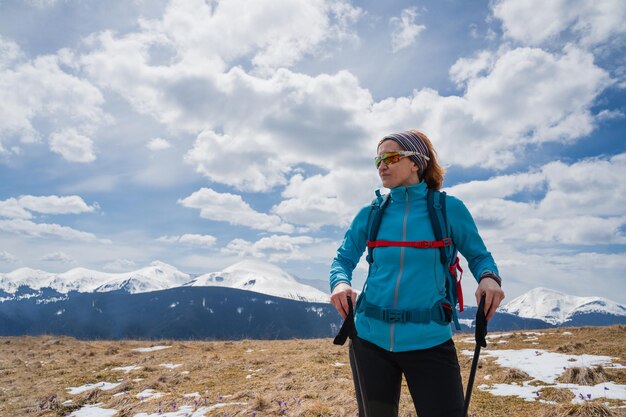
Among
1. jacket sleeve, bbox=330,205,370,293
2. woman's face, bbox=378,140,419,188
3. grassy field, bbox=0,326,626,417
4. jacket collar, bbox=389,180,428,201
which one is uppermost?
woman's face, bbox=378,140,419,188

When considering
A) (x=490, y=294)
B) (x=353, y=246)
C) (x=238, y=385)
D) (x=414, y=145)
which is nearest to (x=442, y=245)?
(x=490, y=294)

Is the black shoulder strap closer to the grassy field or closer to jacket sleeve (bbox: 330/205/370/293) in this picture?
jacket sleeve (bbox: 330/205/370/293)

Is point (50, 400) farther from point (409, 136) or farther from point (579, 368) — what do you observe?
point (579, 368)

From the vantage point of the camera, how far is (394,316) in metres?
2.62

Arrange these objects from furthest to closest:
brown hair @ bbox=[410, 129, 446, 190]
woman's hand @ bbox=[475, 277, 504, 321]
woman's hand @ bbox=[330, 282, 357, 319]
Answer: brown hair @ bbox=[410, 129, 446, 190], woman's hand @ bbox=[330, 282, 357, 319], woman's hand @ bbox=[475, 277, 504, 321]

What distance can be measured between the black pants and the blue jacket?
0.25ft

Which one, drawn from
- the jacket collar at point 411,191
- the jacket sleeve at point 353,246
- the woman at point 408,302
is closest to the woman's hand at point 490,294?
the woman at point 408,302

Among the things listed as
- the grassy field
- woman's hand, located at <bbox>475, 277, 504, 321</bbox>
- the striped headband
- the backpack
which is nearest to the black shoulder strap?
the backpack

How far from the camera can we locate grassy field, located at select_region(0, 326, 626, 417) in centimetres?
729

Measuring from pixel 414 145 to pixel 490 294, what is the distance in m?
1.27

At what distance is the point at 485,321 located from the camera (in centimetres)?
244

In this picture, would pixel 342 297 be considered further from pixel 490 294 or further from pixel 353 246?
pixel 490 294

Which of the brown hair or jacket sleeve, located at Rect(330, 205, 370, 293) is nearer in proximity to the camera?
jacket sleeve, located at Rect(330, 205, 370, 293)

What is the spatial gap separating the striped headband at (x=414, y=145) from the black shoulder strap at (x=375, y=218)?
1.22 ft
